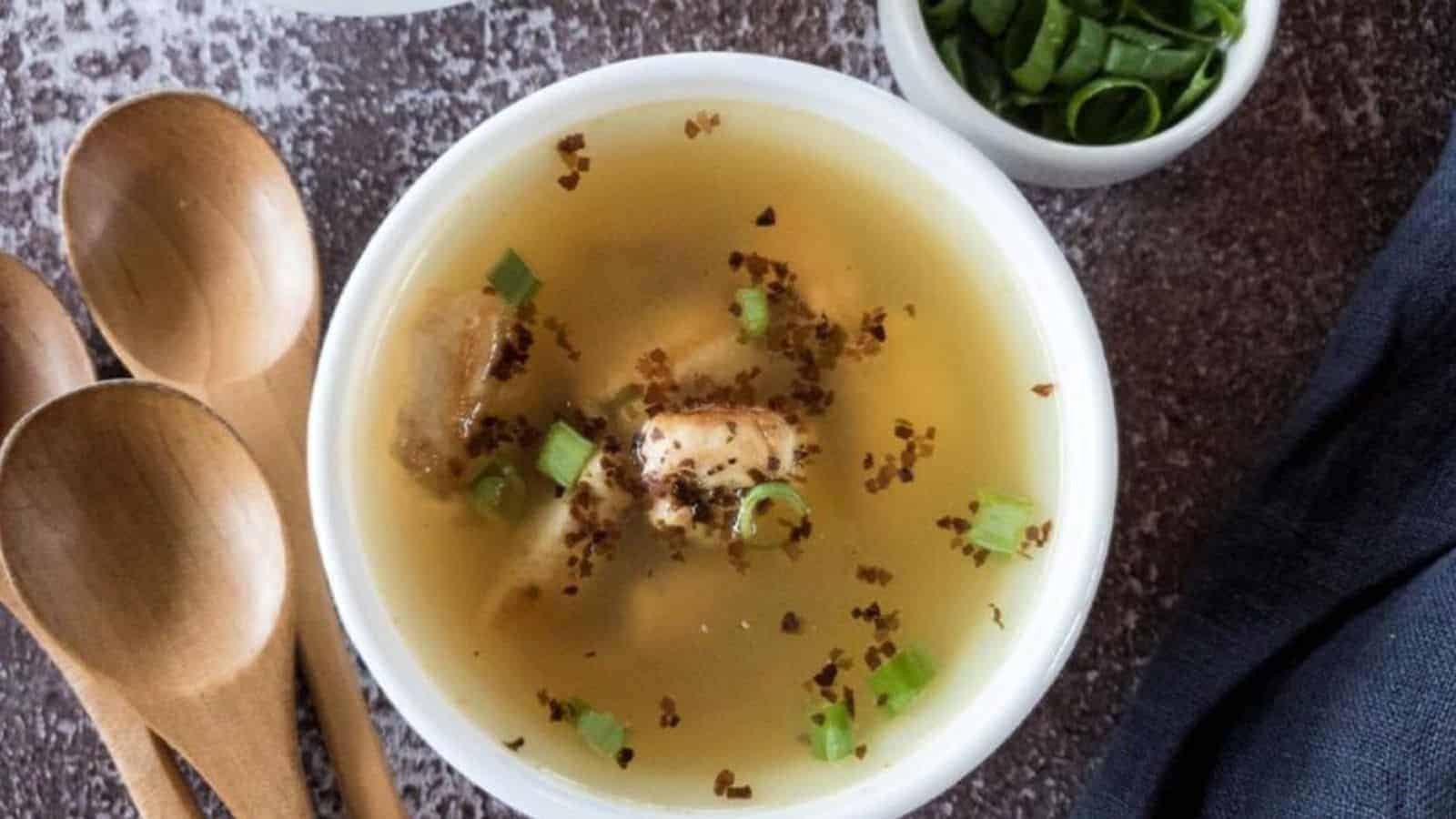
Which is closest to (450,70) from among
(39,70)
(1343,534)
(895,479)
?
(39,70)

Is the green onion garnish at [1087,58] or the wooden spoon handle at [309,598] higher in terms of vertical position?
the green onion garnish at [1087,58]

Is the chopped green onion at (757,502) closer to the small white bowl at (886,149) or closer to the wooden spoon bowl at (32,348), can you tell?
the small white bowl at (886,149)

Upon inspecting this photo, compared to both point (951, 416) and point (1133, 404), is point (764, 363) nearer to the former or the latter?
point (951, 416)

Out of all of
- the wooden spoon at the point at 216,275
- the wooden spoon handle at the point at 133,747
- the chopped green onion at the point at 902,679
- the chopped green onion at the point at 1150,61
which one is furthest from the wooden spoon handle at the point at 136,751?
the chopped green onion at the point at 1150,61

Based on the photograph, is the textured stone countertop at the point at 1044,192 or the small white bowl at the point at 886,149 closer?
the small white bowl at the point at 886,149

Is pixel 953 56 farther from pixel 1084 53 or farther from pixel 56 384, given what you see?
pixel 56 384

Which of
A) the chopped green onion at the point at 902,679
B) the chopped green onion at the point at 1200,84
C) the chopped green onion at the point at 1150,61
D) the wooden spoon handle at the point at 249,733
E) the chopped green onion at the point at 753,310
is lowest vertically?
the chopped green onion at the point at 902,679
